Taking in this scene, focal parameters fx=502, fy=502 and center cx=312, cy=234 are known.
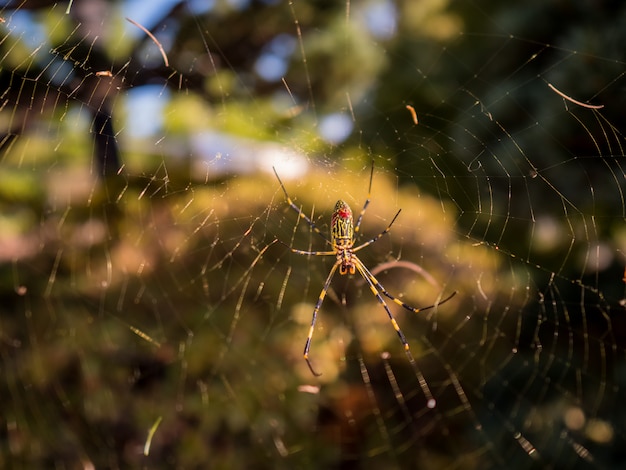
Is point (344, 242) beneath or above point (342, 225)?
beneath

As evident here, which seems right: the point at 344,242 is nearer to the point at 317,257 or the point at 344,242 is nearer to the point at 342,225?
the point at 342,225

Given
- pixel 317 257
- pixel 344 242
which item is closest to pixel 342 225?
pixel 344 242

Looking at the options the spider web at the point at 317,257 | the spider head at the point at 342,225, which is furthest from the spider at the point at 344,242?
the spider web at the point at 317,257

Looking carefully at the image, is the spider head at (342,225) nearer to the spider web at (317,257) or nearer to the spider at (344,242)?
the spider at (344,242)

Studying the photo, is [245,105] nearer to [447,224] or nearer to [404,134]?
[404,134]

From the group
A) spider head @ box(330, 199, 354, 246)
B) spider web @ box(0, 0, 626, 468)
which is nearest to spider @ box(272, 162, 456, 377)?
spider head @ box(330, 199, 354, 246)
